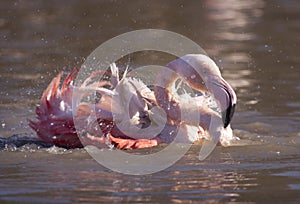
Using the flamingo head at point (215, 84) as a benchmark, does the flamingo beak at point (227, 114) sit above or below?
below

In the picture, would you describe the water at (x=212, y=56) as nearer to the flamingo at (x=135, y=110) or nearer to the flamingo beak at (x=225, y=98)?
the flamingo at (x=135, y=110)

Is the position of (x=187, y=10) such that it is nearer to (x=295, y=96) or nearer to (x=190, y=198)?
(x=295, y=96)

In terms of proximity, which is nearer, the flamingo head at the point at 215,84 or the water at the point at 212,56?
the water at the point at 212,56

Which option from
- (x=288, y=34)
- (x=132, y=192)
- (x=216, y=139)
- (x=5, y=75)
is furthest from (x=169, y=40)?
(x=132, y=192)

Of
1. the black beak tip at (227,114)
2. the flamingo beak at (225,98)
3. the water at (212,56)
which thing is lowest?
the water at (212,56)

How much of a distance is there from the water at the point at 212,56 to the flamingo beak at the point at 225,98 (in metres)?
0.27

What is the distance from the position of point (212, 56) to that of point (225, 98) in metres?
3.53

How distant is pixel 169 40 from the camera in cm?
1038

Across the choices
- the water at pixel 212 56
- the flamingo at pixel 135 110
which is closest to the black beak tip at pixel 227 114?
the flamingo at pixel 135 110

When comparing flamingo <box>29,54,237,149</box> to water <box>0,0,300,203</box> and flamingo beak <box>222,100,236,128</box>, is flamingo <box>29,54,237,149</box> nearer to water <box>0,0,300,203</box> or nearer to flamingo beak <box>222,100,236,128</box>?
flamingo beak <box>222,100,236,128</box>

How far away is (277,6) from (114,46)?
3.33m

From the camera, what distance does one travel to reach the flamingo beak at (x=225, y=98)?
614 centimetres

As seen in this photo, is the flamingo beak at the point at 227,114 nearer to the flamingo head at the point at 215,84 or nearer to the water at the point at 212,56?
the flamingo head at the point at 215,84

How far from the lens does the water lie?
5.35m
